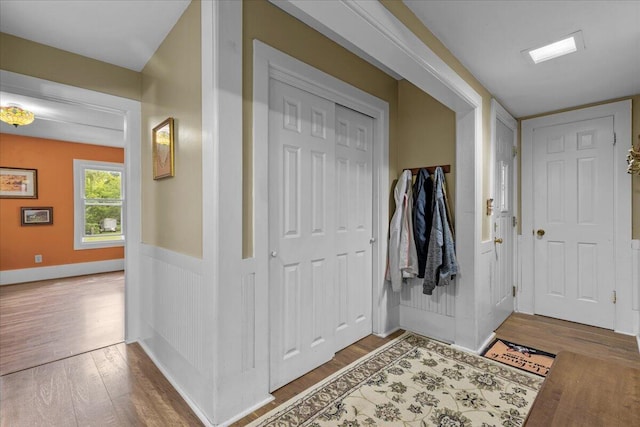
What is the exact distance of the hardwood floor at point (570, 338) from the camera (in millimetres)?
2555

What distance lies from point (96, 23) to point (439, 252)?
299 cm

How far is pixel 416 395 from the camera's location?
1.94 meters

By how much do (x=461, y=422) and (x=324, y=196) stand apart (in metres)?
1.60

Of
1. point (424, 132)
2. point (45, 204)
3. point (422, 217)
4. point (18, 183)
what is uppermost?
point (424, 132)

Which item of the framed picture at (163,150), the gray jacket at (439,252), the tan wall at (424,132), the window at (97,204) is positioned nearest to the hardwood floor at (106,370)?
the gray jacket at (439,252)

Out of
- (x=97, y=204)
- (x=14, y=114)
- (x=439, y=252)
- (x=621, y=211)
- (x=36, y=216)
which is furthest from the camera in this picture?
(x=97, y=204)

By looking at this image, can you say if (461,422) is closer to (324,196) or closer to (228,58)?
(324,196)

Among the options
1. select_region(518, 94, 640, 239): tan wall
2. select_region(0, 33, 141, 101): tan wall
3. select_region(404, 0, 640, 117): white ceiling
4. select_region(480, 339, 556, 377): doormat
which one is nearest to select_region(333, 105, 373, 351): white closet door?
select_region(404, 0, 640, 117): white ceiling

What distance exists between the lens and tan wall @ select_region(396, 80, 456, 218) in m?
2.70

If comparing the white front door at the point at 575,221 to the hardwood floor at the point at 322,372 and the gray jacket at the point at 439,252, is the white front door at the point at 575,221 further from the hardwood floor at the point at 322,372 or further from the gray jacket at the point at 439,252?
the hardwood floor at the point at 322,372

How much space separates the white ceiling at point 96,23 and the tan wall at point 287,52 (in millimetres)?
498

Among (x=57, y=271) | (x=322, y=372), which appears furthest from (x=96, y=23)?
(x=57, y=271)

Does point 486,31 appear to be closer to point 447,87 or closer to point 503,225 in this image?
point 447,87

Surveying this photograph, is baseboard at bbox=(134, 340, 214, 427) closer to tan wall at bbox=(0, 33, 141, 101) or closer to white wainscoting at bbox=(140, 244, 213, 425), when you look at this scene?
white wainscoting at bbox=(140, 244, 213, 425)
